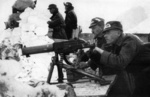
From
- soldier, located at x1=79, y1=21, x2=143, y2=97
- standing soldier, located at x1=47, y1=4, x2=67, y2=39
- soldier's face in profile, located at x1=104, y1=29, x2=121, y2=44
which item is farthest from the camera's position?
standing soldier, located at x1=47, y1=4, x2=67, y2=39

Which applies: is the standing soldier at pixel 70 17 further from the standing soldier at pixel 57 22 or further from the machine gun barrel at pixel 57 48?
the machine gun barrel at pixel 57 48

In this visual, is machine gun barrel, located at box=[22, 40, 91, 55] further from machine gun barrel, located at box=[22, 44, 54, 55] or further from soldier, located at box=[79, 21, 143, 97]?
soldier, located at box=[79, 21, 143, 97]

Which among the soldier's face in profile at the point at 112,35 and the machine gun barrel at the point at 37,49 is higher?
the soldier's face in profile at the point at 112,35

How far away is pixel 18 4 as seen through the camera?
16656 millimetres

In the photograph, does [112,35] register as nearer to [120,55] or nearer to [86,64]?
[120,55]

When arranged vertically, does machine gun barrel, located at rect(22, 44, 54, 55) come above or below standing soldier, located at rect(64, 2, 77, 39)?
below

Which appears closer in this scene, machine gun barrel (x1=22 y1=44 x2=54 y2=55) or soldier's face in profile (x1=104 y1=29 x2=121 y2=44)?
soldier's face in profile (x1=104 y1=29 x2=121 y2=44)

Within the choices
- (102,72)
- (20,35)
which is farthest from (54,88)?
(20,35)

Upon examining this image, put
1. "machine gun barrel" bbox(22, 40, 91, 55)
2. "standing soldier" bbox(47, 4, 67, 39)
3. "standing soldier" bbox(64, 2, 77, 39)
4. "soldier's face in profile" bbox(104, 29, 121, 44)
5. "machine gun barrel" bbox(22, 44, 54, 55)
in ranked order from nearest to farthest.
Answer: "soldier's face in profile" bbox(104, 29, 121, 44)
"machine gun barrel" bbox(22, 40, 91, 55)
"machine gun barrel" bbox(22, 44, 54, 55)
"standing soldier" bbox(47, 4, 67, 39)
"standing soldier" bbox(64, 2, 77, 39)

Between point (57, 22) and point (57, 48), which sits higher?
point (57, 22)

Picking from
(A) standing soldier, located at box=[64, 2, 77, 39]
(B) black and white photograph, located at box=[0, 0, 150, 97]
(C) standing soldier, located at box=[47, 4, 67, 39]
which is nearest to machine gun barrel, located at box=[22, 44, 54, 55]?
(B) black and white photograph, located at box=[0, 0, 150, 97]

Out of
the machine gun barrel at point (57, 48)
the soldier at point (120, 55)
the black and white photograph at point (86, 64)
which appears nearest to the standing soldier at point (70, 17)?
the black and white photograph at point (86, 64)

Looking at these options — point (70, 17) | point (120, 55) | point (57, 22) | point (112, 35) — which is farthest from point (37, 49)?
point (70, 17)

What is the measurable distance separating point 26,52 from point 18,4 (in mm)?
11075
